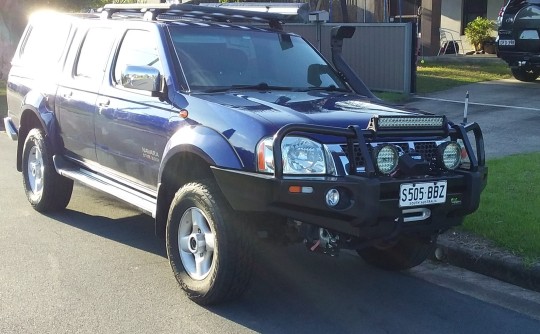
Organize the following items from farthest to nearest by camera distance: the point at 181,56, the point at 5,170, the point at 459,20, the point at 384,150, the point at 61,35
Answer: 1. the point at 459,20
2. the point at 5,170
3. the point at 61,35
4. the point at 181,56
5. the point at 384,150

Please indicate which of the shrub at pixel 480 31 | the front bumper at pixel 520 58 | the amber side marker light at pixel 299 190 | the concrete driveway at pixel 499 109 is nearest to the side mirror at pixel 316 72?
the amber side marker light at pixel 299 190

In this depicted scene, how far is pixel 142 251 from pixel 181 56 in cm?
179

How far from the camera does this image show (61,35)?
7695 mm

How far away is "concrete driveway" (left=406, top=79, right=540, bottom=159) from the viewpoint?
11.2 metres

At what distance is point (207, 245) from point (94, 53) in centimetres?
272

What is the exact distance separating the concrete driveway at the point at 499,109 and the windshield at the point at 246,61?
178 inches

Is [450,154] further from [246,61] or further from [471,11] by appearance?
[471,11]

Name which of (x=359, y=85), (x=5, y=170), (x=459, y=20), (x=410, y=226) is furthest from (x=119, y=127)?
(x=459, y=20)

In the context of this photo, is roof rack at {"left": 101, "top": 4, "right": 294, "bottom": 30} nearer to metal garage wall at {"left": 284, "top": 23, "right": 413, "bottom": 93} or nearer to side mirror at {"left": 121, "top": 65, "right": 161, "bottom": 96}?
side mirror at {"left": 121, "top": 65, "right": 161, "bottom": 96}

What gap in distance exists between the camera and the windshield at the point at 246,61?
19.2 feet

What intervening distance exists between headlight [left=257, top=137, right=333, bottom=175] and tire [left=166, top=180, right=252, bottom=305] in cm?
48

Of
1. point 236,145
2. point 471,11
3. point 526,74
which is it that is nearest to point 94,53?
point 236,145

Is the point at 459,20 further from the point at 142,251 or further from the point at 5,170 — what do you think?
the point at 142,251

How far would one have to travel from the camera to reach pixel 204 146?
16.4 ft
